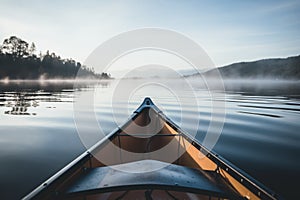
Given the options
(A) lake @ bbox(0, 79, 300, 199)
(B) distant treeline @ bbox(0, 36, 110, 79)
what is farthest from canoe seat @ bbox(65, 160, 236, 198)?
(B) distant treeline @ bbox(0, 36, 110, 79)

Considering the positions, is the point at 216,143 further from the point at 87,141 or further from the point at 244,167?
the point at 87,141

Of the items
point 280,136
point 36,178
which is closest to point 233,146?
point 280,136

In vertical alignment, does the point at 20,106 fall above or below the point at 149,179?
above

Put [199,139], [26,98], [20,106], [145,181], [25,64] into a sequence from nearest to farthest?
[145,181] < [199,139] < [20,106] < [26,98] < [25,64]

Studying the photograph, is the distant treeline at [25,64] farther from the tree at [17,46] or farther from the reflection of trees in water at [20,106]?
the reflection of trees in water at [20,106]

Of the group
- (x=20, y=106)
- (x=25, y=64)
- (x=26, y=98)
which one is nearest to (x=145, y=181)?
(x=20, y=106)

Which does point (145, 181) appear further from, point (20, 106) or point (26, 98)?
point (26, 98)

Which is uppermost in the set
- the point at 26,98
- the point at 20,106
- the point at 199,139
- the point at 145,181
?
the point at 26,98

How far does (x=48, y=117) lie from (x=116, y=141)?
23.2ft

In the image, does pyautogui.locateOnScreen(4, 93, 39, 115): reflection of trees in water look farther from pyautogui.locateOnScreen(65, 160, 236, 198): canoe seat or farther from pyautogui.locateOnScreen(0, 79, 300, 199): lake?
pyautogui.locateOnScreen(65, 160, 236, 198): canoe seat

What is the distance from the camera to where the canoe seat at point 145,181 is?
1716 millimetres

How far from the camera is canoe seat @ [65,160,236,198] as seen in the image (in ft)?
5.63

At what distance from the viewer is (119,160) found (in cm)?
387

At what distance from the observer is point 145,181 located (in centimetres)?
178
